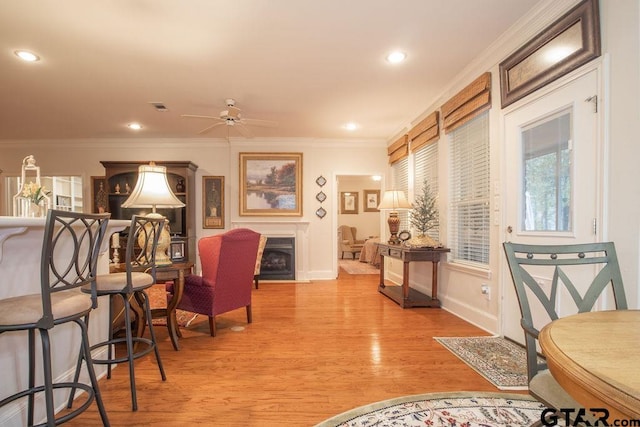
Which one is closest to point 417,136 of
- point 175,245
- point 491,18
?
point 491,18

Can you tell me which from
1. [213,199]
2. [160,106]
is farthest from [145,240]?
[213,199]

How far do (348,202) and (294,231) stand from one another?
13.7 ft

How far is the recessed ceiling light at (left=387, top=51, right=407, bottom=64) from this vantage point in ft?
9.53

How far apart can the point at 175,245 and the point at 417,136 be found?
11.4 feet

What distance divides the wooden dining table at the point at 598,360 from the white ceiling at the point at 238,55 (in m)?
2.26

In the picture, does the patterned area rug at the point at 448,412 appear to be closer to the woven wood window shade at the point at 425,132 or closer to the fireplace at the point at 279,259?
the woven wood window shade at the point at 425,132

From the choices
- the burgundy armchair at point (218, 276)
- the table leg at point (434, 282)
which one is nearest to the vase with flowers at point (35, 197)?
the burgundy armchair at point (218, 276)

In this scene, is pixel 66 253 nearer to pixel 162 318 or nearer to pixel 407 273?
pixel 162 318

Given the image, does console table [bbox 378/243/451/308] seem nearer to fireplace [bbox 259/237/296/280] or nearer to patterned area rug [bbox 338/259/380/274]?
fireplace [bbox 259/237/296/280]

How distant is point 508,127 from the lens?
2721 millimetres

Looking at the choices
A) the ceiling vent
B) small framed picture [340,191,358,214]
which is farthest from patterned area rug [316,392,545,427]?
small framed picture [340,191,358,214]

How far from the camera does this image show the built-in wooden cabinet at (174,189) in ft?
18.0

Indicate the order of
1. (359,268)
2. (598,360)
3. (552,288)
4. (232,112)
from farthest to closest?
(359,268)
(232,112)
(552,288)
(598,360)

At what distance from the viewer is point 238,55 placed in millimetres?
2943
